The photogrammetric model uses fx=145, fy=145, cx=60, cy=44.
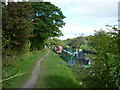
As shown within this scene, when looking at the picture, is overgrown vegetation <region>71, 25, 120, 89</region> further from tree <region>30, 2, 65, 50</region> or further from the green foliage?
tree <region>30, 2, 65, 50</region>

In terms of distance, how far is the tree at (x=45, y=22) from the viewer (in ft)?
72.1

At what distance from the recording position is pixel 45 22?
894 inches

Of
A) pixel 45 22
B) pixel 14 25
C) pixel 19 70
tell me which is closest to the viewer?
pixel 19 70

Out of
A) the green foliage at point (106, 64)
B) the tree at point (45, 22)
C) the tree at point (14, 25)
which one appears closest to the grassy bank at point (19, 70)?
the tree at point (14, 25)

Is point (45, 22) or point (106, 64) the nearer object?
point (106, 64)

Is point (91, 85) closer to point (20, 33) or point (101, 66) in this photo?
point (101, 66)

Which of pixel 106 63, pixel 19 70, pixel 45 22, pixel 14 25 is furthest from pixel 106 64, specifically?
pixel 45 22

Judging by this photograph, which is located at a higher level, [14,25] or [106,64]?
[14,25]

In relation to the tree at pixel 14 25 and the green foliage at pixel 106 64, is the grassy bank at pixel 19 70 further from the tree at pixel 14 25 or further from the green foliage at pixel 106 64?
the green foliage at pixel 106 64

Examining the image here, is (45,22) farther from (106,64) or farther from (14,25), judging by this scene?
(106,64)

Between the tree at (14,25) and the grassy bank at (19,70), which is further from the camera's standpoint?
the tree at (14,25)

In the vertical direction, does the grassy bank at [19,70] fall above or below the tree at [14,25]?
below

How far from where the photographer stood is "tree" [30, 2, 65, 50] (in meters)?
22.0

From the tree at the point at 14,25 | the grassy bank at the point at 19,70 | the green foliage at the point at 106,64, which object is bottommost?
the grassy bank at the point at 19,70
